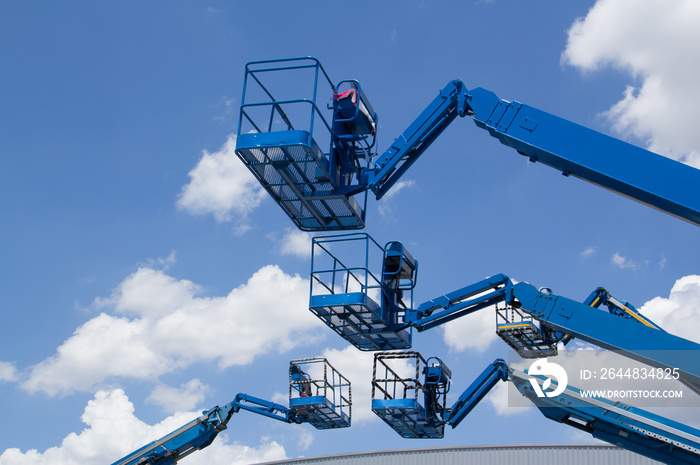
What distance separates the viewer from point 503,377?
18.3 metres

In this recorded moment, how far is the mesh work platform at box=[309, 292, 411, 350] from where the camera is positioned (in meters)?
14.7

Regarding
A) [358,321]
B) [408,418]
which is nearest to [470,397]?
[408,418]

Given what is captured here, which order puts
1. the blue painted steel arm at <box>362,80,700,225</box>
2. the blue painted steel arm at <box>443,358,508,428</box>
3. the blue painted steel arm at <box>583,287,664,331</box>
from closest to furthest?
the blue painted steel arm at <box>362,80,700,225</box>
the blue painted steel arm at <box>583,287,664,331</box>
the blue painted steel arm at <box>443,358,508,428</box>

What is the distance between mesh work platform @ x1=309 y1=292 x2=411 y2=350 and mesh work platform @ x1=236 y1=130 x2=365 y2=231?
1659 millimetres

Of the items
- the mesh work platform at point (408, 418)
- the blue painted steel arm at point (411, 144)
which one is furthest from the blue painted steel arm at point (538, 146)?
the mesh work platform at point (408, 418)

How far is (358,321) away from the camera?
618 inches

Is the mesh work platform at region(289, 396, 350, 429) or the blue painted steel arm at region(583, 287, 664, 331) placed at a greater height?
the blue painted steel arm at region(583, 287, 664, 331)

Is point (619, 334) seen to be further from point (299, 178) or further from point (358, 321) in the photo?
point (358, 321)

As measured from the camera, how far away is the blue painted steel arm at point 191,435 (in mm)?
20859

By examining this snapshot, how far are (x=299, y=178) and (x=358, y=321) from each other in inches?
174

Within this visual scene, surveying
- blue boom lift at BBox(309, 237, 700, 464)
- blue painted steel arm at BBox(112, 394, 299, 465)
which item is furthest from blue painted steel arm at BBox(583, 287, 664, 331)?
blue painted steel arm at BBox(112, 394, 299, 465)

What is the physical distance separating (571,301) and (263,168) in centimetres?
529

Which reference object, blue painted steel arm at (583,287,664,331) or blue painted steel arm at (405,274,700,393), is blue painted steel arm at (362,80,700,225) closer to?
blue painted steel arm at (405,274,700,393)

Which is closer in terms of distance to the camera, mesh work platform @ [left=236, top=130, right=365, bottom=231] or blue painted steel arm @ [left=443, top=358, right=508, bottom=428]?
mesh work platform @ [left=236, top=130, right=365, bottom=231]
